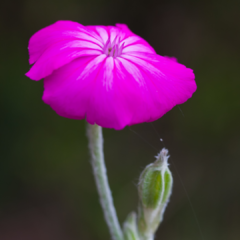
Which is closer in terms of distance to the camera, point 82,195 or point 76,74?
point 76,74

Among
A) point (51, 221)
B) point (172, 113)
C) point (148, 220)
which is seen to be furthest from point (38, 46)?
point (51, 221)

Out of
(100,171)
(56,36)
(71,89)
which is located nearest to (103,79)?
(71,89)

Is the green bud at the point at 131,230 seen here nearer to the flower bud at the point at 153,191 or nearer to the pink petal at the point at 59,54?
the flower bud at the point at 153,191

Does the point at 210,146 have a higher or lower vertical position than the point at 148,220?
lower

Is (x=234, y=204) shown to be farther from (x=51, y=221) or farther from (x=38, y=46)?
(x=38, y=46)

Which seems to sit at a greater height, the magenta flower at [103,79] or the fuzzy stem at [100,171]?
the magenta flower at [103,79]

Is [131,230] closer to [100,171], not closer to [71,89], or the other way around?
[100,171]

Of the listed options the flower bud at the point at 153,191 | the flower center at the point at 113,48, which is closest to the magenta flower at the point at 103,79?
the flower center at the point at 113,48
